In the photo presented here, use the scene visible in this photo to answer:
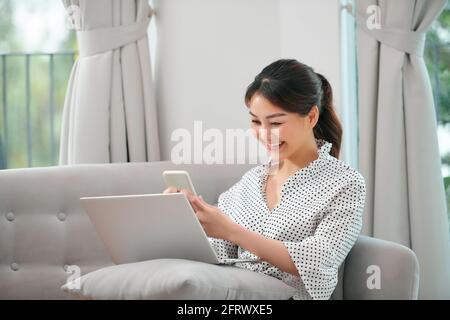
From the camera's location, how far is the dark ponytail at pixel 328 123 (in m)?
2.18

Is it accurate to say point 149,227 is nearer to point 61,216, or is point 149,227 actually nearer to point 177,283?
point 177,283

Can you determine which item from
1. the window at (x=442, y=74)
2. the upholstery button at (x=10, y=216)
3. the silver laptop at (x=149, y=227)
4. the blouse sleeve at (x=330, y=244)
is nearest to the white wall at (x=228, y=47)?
the window at (x=442, y=74)

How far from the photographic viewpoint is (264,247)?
189 centimetres

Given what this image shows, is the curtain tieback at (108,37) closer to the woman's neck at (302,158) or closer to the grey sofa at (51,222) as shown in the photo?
the grey sofa at (51,222)

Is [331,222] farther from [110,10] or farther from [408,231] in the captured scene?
[110,10]

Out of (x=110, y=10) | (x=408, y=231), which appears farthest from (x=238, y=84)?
(x=408, y=231)

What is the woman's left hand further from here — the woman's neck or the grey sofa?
the grey sofa

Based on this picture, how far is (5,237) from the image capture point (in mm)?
2348

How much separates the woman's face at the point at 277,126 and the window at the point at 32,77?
1.48 m

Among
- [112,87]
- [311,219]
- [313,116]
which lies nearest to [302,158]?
[313,116]

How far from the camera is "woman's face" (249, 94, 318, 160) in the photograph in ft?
6.71

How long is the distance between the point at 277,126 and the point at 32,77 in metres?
1.64

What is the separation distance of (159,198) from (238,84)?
1303mm
